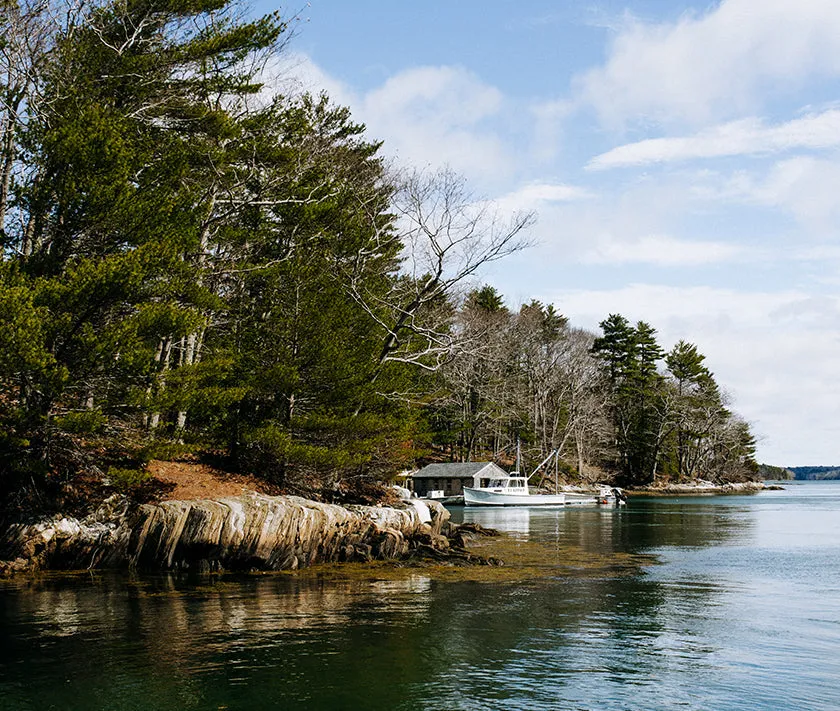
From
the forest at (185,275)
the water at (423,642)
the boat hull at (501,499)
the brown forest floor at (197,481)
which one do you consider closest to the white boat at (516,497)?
the boat hull at (501,499)

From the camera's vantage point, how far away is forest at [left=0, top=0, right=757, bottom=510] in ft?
55.5

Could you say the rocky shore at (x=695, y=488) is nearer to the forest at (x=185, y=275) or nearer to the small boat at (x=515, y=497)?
the small boat at (x=515, y=497)

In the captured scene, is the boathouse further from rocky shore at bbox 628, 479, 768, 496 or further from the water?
the water

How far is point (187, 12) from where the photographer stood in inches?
849

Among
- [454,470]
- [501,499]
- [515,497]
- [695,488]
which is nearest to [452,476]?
[454,470]

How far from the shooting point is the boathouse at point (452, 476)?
188 ft

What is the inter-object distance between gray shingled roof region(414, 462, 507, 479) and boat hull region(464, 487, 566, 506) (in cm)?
256

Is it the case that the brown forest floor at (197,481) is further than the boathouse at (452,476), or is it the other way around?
the boathouse at (452,476)

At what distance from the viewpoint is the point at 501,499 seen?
53875 millimetres

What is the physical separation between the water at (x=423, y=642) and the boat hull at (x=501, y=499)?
108 feet

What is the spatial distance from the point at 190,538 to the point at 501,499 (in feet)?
122

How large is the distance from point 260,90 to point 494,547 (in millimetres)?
17325

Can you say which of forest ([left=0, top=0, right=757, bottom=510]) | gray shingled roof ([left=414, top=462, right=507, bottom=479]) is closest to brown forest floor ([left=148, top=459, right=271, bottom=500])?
forest ([left=0, top=0, right=757, bottom=510])

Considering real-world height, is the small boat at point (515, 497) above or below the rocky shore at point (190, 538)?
below
